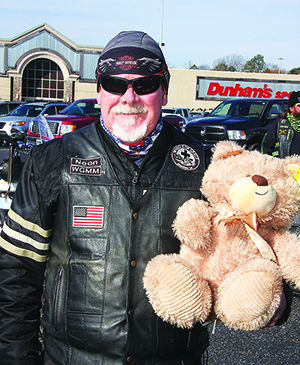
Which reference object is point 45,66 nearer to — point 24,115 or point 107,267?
point 24,115

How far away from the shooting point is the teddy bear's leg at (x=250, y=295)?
1478 mm

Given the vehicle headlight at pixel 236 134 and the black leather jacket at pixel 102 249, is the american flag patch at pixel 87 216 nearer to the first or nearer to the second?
the black leather jacket at pixel 102 249

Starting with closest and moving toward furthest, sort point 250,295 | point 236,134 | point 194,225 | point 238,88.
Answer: point 250,295 < point 194,225 < point 236,134 < point 238,88

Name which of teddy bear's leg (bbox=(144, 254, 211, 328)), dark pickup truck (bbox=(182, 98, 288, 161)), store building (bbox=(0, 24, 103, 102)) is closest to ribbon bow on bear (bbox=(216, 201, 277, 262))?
teddy bear's leg (bbox=(144, 254, 211, 328))

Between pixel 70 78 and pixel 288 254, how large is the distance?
115 ft

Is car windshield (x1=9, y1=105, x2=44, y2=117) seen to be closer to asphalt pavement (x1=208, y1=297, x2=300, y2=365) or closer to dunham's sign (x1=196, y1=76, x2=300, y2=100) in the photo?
asphalt pavement (x1=208, y1=297, x2=300, y2=365)

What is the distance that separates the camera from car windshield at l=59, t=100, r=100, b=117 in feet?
39.0

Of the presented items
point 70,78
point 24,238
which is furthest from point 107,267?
point 70,78

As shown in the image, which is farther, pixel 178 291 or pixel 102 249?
pixel 102 249

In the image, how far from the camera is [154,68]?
6.64ft

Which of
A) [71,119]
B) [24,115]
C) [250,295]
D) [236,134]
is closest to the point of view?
[250,295]

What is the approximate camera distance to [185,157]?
6.67 feet

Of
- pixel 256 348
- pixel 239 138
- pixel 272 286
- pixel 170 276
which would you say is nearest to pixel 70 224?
pixel 170 276

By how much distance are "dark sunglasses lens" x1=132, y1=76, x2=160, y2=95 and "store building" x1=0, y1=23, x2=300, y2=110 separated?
33.3m
